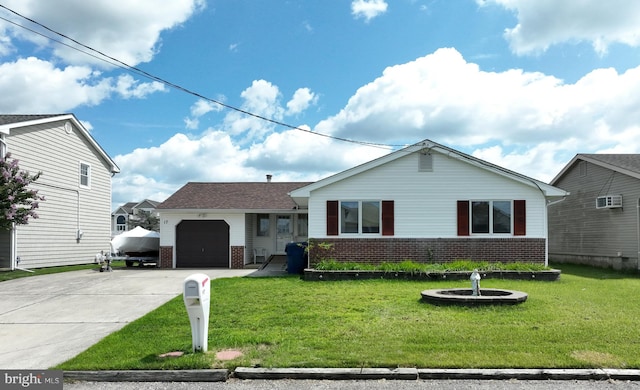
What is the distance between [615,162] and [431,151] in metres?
8.58

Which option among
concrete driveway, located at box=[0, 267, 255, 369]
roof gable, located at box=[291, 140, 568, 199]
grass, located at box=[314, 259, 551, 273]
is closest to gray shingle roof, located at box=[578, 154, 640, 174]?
roof gable, located at box=[291, 140, 568, 199]

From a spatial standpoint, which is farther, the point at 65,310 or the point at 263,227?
the point at 263,227

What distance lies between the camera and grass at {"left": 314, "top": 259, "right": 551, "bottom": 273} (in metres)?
14.8

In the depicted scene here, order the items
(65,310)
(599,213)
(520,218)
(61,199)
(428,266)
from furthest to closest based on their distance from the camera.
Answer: (61,199), (599,213), (520,218), (428,266), (65,310)

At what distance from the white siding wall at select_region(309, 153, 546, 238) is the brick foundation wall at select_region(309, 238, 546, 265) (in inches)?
11.0

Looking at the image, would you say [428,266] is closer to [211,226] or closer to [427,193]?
[427,193]

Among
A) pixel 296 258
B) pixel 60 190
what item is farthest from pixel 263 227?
pixel 60 190

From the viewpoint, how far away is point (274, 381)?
585 cm

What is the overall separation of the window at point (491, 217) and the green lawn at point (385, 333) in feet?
16.1

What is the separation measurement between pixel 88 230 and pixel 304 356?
19932 mm

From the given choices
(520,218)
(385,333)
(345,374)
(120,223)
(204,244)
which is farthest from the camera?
(120,223)

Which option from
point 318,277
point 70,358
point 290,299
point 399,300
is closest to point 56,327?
point 70,358

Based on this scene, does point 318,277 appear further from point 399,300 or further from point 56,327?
point 56,327

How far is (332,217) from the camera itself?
16.6 metres
